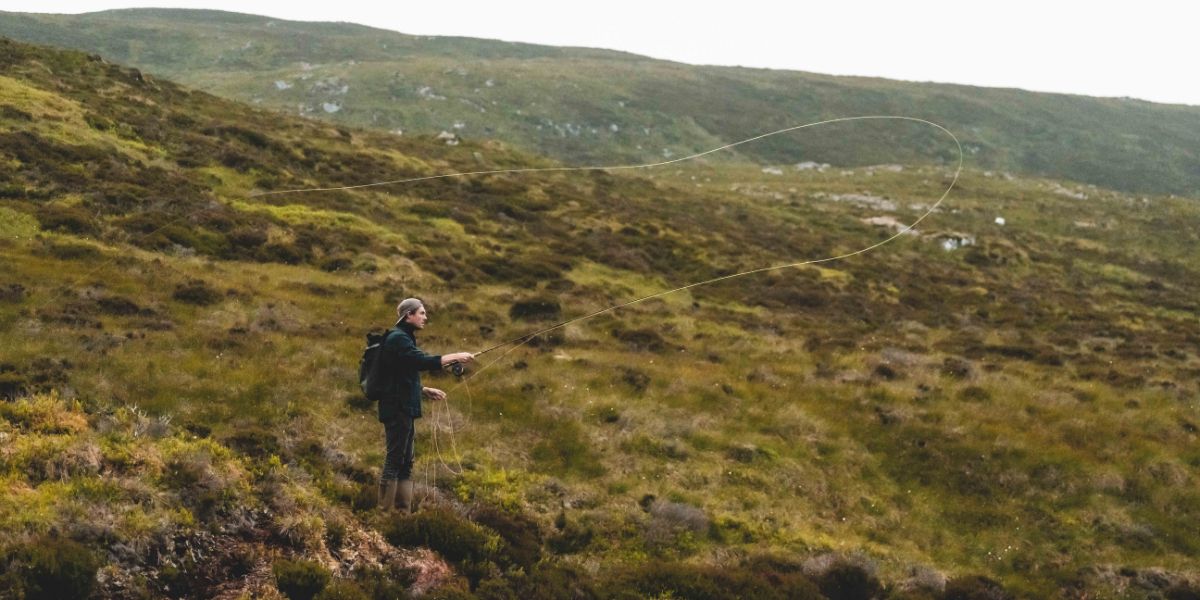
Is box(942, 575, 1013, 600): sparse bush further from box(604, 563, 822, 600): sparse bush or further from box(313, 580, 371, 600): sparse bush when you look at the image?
box(313, 580, 371, 600): sparse bush

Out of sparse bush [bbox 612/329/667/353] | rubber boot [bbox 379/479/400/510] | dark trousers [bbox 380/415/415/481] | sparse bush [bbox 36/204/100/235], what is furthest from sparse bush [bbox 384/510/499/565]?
sparse bush [bbox 36/204/100/235]

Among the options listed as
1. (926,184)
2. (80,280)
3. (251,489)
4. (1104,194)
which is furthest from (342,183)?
(1104,194)

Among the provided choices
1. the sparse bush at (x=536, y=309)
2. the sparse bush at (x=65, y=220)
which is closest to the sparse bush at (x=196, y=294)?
the sparse bush at (x=65, y=220)

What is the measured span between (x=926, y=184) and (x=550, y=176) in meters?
50.9

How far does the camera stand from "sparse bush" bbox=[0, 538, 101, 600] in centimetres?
732

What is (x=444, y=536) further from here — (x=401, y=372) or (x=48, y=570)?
(x=48, y=570)

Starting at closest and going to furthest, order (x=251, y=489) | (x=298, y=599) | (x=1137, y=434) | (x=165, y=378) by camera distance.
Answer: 1. (x=298, y=599)
2. (x=251, y=489)
3. (x=165, y=378)
4. (x=1137, y=434)

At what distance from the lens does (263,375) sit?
1546 cm

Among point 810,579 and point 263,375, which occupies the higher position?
point 263,375

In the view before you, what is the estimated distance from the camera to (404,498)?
10.9m

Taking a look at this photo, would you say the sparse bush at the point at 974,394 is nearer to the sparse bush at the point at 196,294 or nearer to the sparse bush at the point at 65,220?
the sparse bush at the point at 196,294

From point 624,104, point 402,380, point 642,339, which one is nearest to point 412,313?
point 402,380

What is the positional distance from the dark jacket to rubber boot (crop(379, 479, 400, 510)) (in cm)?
108

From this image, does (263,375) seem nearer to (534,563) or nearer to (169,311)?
(169,311)
